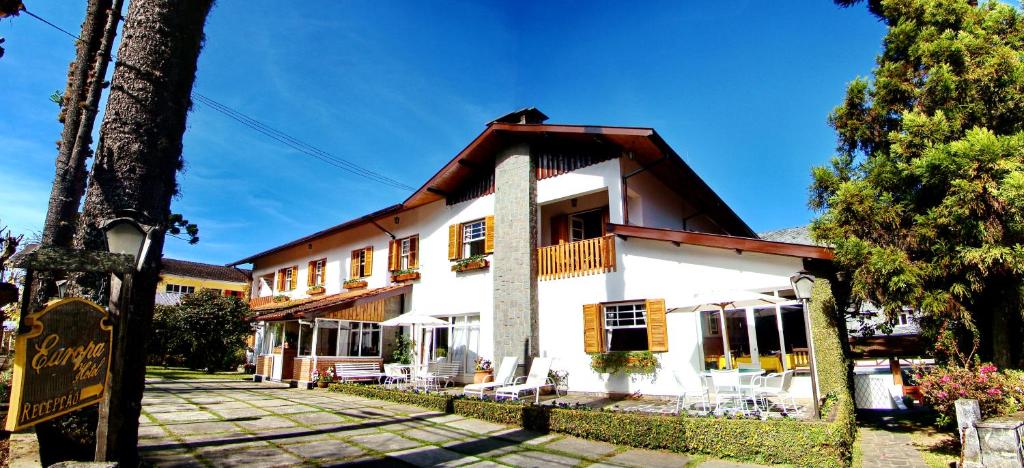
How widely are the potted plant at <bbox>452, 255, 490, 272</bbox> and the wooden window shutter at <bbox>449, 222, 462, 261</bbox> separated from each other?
313 mm

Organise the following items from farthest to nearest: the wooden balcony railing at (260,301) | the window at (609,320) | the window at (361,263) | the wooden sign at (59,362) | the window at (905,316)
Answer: the wooden balcony railing at (260,301) → the window at (361,263) → the window at (609,320) → the window at (905,316) → the wooden sign at (59,362)

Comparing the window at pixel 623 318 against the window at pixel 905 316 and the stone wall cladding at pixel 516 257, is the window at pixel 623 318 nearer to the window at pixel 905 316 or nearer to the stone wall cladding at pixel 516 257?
the stone wall cladding at pixel 516 257

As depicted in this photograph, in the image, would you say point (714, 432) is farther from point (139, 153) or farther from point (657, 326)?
point (139, 153)

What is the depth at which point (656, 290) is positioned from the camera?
11.4 m

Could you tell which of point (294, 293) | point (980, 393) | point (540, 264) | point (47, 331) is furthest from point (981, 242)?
point (294, 293)

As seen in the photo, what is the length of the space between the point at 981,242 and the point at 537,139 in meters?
9.54

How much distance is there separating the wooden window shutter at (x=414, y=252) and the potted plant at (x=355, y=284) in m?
2.56

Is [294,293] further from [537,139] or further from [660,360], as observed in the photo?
[660,360]

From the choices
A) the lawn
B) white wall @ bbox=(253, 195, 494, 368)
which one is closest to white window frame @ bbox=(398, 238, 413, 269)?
white wall @ bbox=(253, 195, 494, 368)

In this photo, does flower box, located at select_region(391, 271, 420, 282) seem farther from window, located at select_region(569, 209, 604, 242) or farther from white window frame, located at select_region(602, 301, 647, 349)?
white window frame, located at select_region(602, 301, 647, 349)

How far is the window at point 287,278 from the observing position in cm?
2361

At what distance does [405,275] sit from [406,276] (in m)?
0.07

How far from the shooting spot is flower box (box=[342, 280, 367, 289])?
1928 centimetres

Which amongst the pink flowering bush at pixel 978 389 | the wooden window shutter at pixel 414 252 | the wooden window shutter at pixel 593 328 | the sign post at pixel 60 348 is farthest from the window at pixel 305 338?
the pink flowering bush at pixel 978 389
